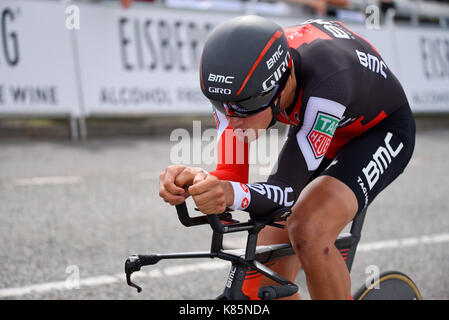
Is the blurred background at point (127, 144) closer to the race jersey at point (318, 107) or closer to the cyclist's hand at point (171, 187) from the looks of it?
the race jersey at point (318, 107)

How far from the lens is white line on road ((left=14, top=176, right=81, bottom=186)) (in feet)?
18.0

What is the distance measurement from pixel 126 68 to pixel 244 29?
6559 mm

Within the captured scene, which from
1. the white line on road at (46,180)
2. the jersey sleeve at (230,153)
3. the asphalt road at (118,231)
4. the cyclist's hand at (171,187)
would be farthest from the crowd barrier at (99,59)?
the cyclist's hand at (171,187)

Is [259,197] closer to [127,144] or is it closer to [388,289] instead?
[388,289]

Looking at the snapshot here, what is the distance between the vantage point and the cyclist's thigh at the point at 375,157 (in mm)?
2189

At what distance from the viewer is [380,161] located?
89.9 inches

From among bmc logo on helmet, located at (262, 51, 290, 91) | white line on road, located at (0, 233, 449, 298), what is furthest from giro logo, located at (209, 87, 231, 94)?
white line on road, located at (0, 233, 449, 298)

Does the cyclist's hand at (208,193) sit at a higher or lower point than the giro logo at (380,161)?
higher

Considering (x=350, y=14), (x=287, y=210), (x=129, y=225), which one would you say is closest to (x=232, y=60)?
(x=287, y=210)

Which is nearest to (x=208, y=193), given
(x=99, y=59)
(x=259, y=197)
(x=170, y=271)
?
(x=259, y=197)

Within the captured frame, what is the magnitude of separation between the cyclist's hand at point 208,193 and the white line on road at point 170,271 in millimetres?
1934

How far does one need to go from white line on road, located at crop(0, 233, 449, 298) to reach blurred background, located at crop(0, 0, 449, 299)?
15 millimetres

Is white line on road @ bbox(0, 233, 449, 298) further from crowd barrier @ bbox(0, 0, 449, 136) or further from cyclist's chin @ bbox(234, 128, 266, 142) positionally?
crowd barrier @ bbox(0, 0, 449, 136)
